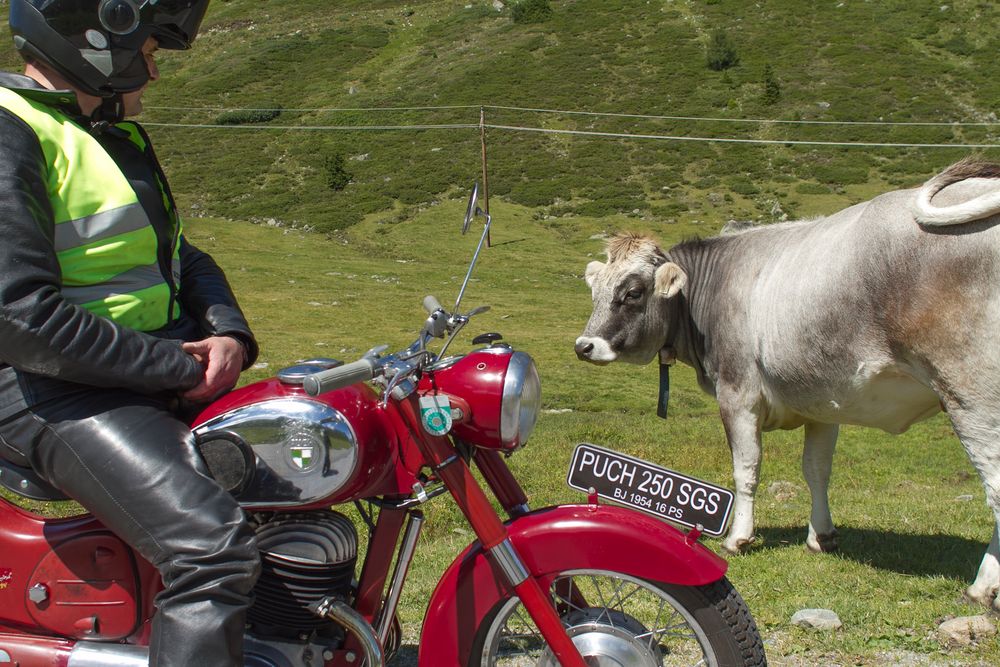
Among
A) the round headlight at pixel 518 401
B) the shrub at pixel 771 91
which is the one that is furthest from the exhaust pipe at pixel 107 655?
the shrub at pixel 771 91

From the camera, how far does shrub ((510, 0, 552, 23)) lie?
70.8m

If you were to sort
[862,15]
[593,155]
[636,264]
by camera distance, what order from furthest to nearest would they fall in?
[862,15], [593,155], [636,264]

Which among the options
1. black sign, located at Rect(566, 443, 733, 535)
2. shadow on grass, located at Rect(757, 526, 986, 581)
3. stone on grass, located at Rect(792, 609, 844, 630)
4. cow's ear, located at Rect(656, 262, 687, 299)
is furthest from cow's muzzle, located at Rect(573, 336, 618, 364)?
black sign, located at Rect(566, 443, 733, 535)

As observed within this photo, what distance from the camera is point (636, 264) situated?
689cm

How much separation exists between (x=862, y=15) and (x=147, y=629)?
7092cm

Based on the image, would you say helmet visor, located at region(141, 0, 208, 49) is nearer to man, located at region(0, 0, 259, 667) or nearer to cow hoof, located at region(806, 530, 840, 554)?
man, located at region(0, 0, 259, 667)

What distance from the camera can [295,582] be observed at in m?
3.06

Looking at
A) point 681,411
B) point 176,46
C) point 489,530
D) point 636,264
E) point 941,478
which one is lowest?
point 681,411

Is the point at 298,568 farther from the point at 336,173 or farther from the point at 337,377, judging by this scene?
the point at 336,173

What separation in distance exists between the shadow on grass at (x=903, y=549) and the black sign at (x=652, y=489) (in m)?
3.14

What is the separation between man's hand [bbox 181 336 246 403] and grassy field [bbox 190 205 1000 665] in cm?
200

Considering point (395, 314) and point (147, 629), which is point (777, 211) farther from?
point (147, 629)

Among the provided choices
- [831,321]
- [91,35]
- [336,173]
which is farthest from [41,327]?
[336,173]

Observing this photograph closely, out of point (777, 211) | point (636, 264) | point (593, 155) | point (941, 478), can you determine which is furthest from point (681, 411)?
point (593, 155)
